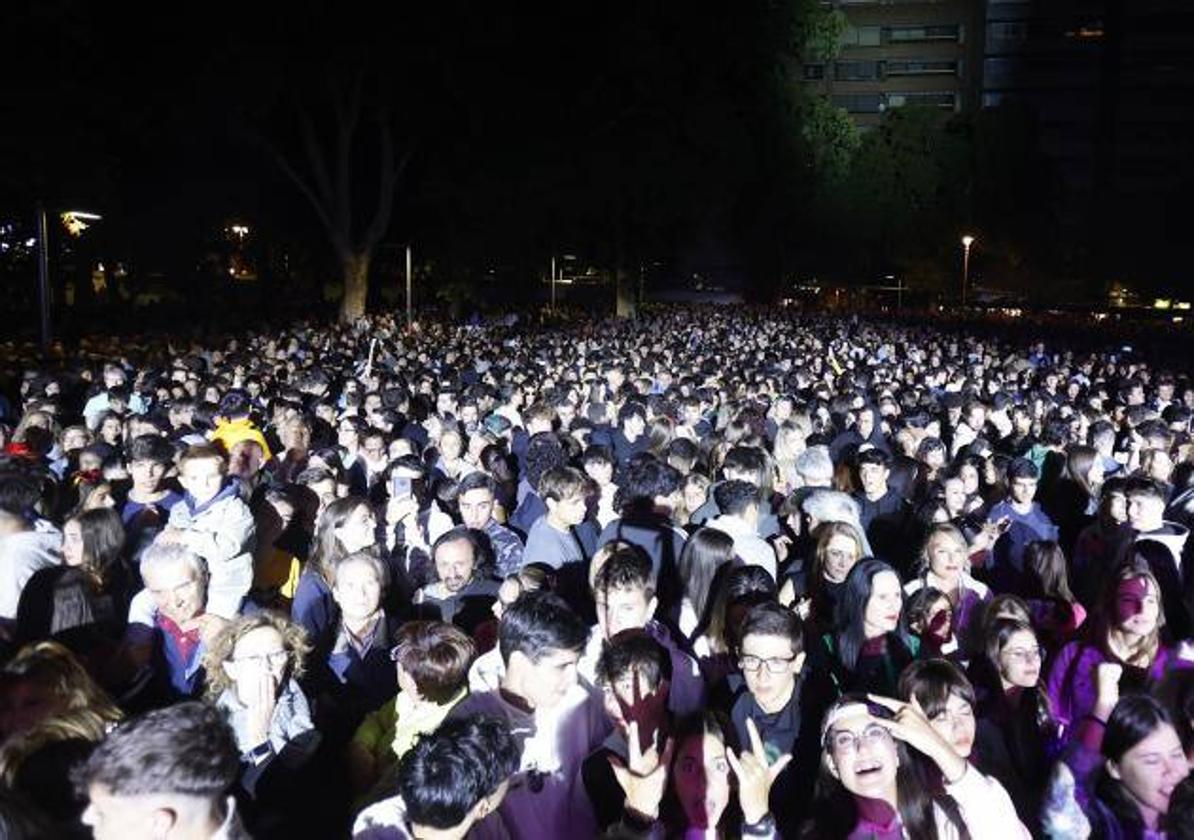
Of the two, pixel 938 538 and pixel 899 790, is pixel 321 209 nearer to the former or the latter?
pixel 938 538

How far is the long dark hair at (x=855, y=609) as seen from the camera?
422cm

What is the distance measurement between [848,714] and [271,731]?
1.92 metres

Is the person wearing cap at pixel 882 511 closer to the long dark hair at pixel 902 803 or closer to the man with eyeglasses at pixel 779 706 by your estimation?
the man with eyeglasses at pixel 779 706

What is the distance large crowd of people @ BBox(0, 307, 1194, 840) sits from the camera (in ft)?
9.47

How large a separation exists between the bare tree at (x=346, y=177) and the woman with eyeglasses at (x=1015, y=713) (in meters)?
27.8

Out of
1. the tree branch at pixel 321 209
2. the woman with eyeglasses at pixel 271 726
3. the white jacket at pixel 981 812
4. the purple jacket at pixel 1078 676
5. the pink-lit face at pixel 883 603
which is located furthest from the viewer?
the tree branch at pixel 321 209

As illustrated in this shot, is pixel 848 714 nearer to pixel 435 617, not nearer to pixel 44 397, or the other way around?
pixel 435 617

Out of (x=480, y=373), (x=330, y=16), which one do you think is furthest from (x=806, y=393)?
(x=330, y=16)

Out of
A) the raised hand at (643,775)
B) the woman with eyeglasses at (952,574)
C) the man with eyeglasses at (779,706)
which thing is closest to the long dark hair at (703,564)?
the woman with eyeglasses at (952,574)

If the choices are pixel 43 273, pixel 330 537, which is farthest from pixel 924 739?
pixel 43 273

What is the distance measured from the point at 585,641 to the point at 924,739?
1176 mm

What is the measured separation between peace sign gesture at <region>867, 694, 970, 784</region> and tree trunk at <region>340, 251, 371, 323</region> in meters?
29.3

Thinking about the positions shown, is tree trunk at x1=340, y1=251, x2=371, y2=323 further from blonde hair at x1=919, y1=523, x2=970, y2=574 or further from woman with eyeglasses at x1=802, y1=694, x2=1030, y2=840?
woman with eyeglasses at x1=802, y1=694, x2=1030, y2=840

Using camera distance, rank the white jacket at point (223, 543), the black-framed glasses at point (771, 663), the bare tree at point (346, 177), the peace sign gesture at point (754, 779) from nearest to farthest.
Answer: the peace sign gesture at point (754, 779) < the black-framed glasses at point (771, 663) < the white jacket at point (223, 543) < the bare tree at point (346, 177)
